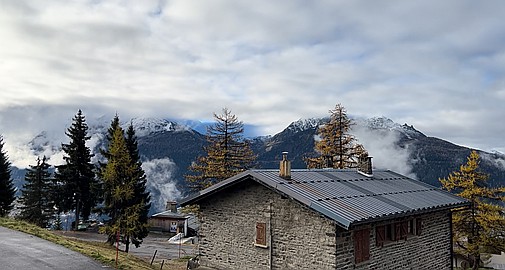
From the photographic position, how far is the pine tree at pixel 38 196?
45584 mm

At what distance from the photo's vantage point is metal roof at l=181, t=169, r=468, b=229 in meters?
13.6

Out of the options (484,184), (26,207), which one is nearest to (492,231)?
(484,184)

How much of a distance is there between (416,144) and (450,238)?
7297 inches

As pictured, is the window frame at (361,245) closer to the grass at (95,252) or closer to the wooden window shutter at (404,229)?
the wooden window shutter at (404,229)

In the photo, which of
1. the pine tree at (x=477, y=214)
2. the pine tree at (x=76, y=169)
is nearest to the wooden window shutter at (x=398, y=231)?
the pine tree at (x=477, y=214)

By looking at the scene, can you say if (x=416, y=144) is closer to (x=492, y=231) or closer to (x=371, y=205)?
(x=492, y=231)

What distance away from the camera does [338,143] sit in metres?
32.5

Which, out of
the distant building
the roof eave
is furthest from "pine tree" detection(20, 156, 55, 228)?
the roof eave

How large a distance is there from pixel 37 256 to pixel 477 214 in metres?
25.8

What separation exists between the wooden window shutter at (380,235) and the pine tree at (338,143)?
15645 mm

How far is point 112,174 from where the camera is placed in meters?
29.9

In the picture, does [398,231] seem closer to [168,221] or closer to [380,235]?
[380,235]

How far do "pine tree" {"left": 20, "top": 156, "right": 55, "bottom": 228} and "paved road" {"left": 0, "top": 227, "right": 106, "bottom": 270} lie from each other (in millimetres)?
28861

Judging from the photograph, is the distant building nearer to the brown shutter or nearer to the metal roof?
the metal roof
